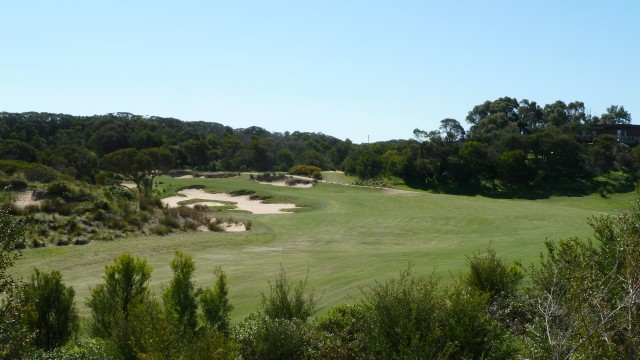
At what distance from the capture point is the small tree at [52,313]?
1317 cm

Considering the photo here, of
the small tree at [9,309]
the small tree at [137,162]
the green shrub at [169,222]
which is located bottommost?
the green shrub at [169,222]

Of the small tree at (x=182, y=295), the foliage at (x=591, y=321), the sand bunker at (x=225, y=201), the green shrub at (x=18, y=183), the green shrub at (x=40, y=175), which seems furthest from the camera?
→ the sand bunker at (x=225, y=201)

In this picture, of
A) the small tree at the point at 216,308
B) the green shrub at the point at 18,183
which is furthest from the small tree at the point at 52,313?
the green shrub at the point at 18,183

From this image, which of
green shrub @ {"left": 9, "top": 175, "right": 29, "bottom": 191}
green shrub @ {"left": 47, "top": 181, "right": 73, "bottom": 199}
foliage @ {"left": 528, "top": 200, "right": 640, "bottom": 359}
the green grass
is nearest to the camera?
foliage @ {"left": 528, "top": 200, "right": 640, "bottom": 359}

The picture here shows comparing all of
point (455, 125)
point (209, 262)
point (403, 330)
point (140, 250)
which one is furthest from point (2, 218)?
point (455, 125)

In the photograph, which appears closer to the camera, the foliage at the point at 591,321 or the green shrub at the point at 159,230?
the foliage at the point at 591,321

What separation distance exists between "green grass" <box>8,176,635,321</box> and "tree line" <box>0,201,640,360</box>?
11.6 ft

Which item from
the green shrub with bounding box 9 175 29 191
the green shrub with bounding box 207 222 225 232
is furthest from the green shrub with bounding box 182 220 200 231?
the green shrub with bounding box 9 175 29 191

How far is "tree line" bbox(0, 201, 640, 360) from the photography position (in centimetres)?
759

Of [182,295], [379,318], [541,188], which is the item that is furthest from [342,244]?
[541,188]

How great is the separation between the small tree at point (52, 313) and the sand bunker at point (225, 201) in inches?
1482

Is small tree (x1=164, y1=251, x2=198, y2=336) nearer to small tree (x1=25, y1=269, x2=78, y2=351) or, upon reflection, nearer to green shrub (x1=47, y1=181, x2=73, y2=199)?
small tree (x1=25, y1=269, x2=78, y2=351)

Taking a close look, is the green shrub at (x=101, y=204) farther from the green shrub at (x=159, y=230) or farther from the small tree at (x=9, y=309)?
the small tree at (x=9, y=309)

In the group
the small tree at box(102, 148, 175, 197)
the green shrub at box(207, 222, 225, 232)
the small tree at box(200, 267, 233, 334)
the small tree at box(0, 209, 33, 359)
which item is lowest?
the green shrub at box(207, 222, 225, 232)
